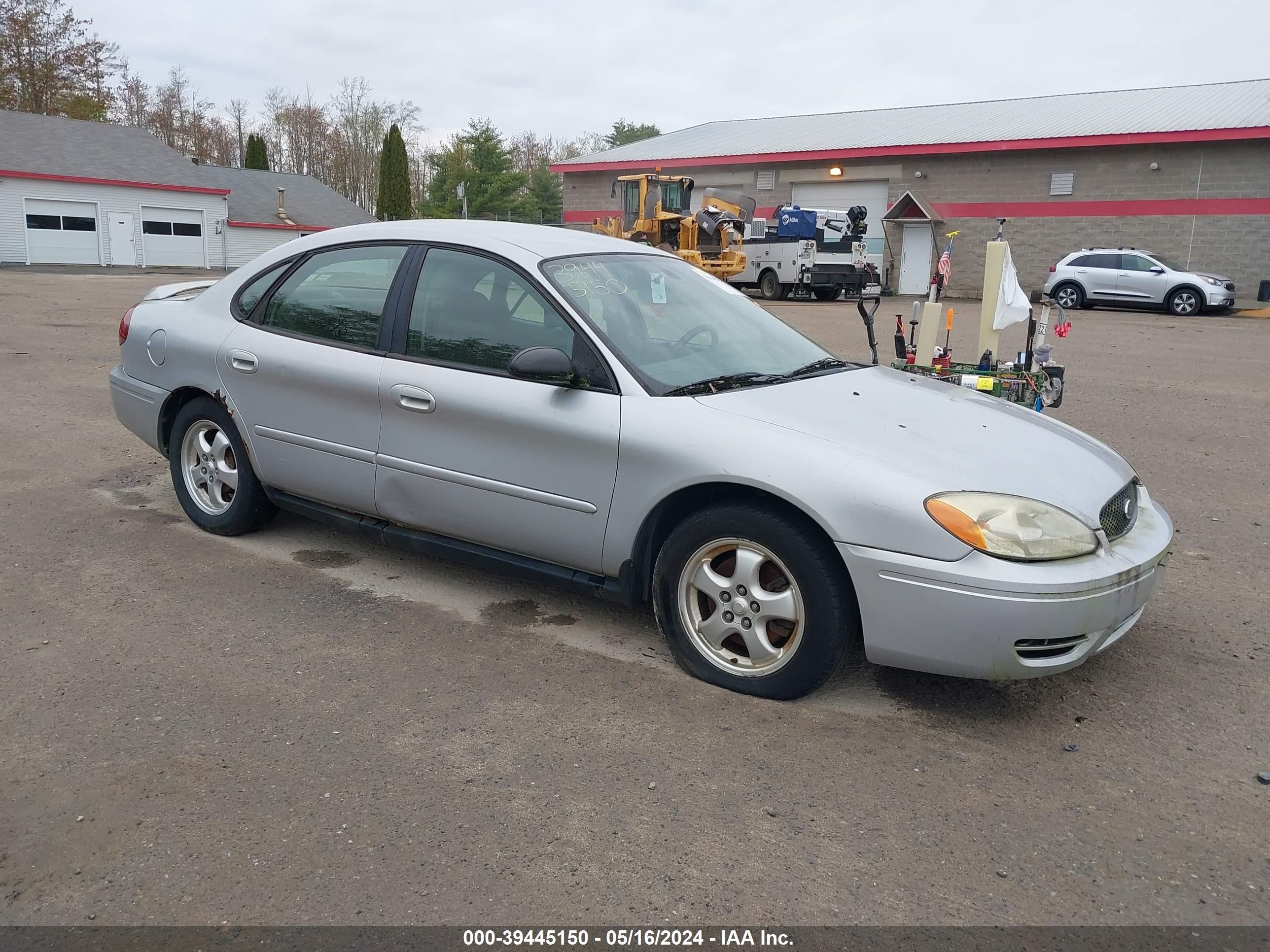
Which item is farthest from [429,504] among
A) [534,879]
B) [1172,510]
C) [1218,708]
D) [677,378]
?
[1172,510]

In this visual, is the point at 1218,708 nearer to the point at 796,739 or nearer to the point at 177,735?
the point at 796,739

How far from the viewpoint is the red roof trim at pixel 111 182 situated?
117 ft

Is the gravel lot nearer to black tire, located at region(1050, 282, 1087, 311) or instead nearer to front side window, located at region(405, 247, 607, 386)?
front side window, located at region(405, 247, 607, 386)

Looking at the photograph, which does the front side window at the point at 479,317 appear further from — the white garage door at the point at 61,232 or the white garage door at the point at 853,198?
the white garage door at the point at 61,232

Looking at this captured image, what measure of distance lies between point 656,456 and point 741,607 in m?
0.60

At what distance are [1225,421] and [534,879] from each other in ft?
29.1

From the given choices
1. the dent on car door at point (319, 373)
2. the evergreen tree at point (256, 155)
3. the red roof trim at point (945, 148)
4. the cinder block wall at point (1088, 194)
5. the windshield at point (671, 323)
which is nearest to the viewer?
the windshield at point (671, 323)

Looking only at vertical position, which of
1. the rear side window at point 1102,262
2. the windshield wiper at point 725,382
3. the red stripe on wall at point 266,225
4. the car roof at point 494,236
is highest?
the red stripe on wall at point 266,225

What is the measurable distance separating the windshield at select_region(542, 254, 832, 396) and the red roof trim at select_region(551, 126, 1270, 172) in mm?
27646

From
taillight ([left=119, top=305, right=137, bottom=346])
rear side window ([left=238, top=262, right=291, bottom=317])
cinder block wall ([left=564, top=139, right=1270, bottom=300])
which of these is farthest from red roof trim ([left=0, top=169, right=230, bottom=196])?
rear side window ([left=238, top=262, right=291, bottom=317])

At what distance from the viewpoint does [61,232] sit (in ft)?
123

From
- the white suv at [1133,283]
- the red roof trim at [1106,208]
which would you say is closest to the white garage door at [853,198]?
the red roof trim at [1106,208]

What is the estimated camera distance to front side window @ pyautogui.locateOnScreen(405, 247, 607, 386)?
13.2 ft

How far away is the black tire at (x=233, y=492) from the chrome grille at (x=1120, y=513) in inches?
147
